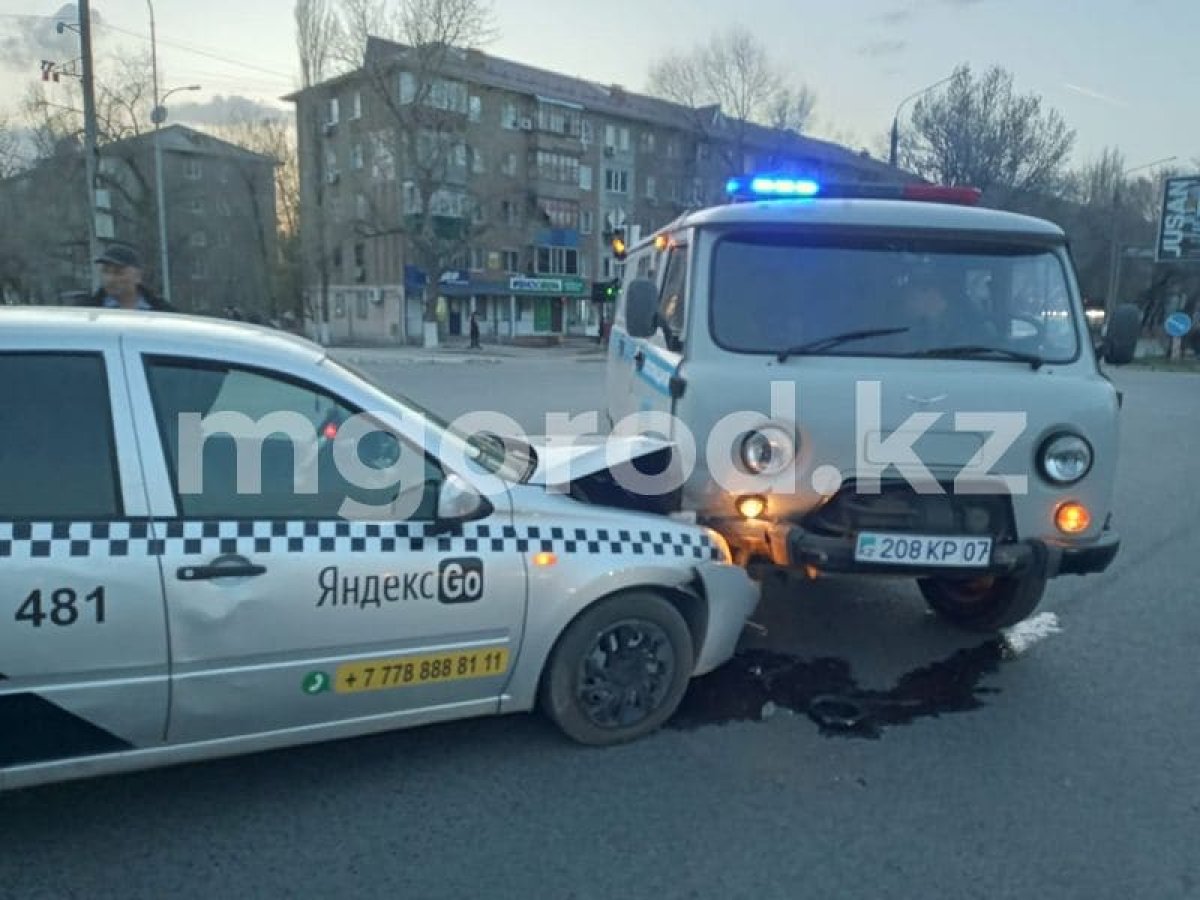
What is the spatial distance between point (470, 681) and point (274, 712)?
2.23ft

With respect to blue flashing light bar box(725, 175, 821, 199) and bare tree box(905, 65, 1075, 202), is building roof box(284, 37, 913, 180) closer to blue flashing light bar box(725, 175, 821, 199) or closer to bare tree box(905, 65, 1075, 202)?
bare tree box(905, 65, 1075, 202)

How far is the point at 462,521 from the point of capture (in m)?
2.99

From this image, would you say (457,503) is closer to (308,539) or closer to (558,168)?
(308,539)

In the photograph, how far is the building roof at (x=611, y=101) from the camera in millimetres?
37969

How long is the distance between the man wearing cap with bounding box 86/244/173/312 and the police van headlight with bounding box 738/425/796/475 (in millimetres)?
4098

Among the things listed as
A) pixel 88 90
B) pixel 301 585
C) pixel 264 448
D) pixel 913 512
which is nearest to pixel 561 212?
pixel 88 90

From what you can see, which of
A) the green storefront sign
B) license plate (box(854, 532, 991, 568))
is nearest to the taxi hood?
license plate (box(854, 532, 991, 568))

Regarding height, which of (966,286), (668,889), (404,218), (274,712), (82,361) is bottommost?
(668,889)

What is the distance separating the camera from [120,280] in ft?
18.5

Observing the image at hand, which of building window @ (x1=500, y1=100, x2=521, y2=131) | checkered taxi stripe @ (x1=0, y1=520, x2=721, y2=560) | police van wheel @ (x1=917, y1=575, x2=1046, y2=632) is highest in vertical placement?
building window @ (x1=500, y1=100, x2=521, y2=131)

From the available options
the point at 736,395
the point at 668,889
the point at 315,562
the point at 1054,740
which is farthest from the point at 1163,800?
the point at 315,562

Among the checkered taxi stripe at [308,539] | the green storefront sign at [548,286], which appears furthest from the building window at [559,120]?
the checkered taxi stripe at [308,539]

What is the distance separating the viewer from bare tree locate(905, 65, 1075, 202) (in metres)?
36.0

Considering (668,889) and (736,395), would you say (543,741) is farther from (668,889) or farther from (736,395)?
(736,395)
